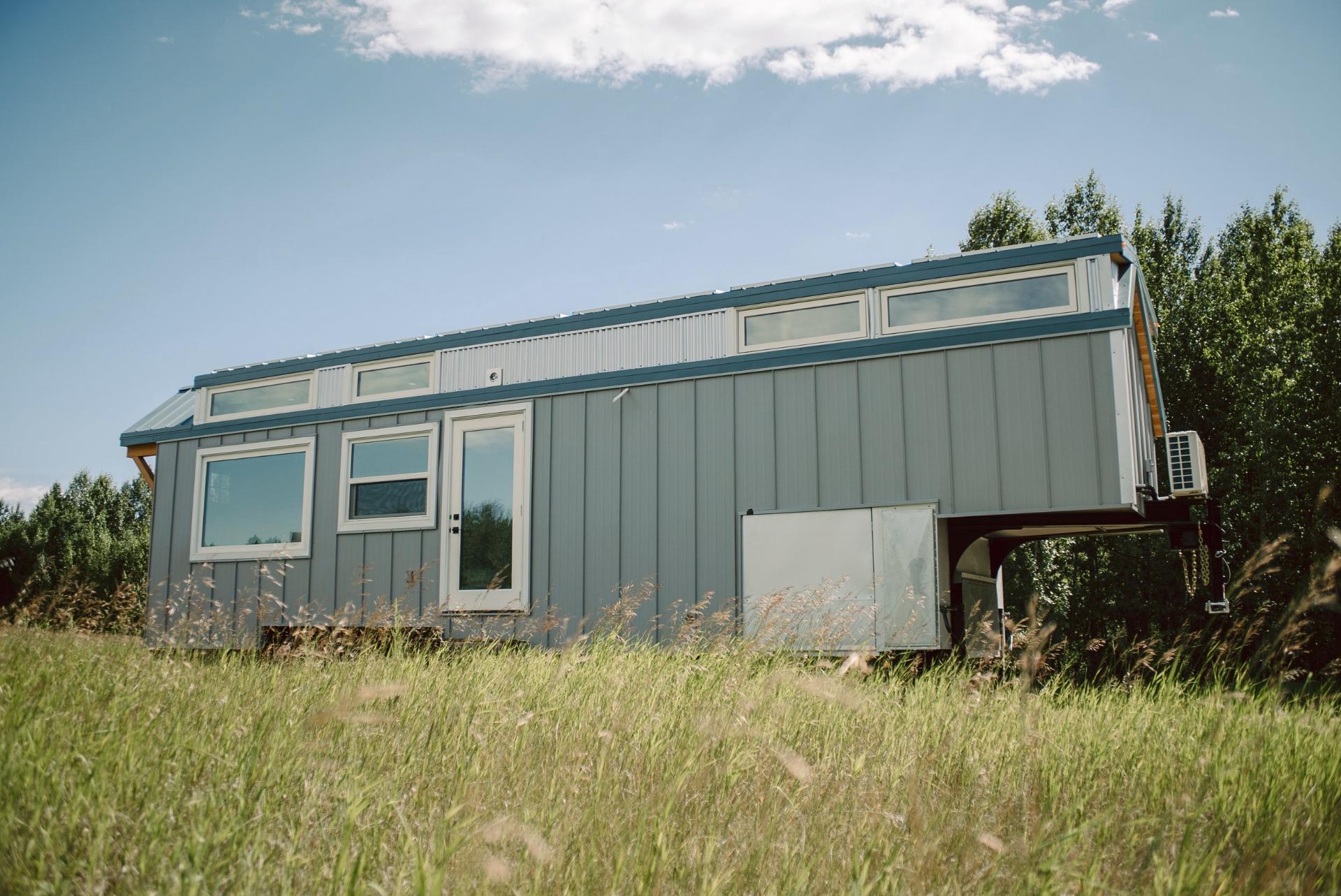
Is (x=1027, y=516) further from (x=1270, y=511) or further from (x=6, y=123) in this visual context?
(x=1270, y=511)

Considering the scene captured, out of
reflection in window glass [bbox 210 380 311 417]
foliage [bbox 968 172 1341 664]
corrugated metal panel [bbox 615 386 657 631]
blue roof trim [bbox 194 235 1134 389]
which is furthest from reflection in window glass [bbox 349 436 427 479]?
foliage [bbox 968 172 1341 664]

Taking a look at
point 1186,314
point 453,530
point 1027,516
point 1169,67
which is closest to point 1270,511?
point 1186,314

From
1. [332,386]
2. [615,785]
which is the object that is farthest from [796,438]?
[615,785]

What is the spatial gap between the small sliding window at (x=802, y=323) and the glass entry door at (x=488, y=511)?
1975mm

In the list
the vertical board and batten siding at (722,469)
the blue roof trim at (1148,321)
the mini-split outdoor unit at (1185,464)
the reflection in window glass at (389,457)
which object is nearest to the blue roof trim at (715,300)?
the vertical board and batten siding at (722,469)

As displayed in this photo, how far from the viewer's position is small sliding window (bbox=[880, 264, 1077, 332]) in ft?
21.0

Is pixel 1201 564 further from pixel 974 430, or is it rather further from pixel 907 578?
pixel 907 578

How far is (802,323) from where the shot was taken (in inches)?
278

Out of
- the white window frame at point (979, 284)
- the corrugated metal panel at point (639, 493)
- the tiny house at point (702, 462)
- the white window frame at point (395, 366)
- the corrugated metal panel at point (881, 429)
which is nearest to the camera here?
the tiny house at point (702, 462)

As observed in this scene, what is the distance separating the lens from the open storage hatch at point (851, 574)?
20.4ft

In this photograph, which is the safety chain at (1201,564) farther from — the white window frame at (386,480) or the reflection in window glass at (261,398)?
the reflection in window glass at (261,398)

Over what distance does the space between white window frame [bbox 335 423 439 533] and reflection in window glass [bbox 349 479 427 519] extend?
3 centimetres

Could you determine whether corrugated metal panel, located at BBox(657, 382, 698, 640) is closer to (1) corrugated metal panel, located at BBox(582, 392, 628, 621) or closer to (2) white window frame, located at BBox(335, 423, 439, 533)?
(1) corrugated metal panel, located at BBox(582, 392, 628, 621)

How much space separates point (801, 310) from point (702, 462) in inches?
53.7
